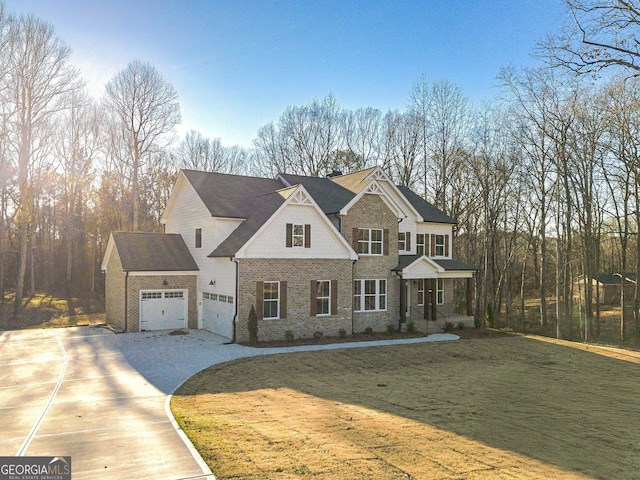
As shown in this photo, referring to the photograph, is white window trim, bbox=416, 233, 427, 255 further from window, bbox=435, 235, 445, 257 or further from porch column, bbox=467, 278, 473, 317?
porch column, bbox=467, 278, 473, 317

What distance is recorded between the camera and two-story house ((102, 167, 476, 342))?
2112 cm

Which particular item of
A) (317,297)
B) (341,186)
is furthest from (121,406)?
(341,186)

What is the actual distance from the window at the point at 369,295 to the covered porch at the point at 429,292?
3.16ft

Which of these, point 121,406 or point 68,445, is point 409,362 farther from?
point 68,445

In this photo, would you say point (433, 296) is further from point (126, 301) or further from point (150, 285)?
point (126, 301)

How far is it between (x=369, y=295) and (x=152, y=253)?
11.1 meters

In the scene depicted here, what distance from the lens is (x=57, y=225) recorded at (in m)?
46.5

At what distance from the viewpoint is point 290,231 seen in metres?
21.5

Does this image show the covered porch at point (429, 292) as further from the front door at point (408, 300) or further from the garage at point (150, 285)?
the garage at point (150, 285)

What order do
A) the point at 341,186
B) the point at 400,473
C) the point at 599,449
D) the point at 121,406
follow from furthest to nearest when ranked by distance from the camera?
1. the point at 341,186
2. the point at 121,406
3. the point at 599,449
4. the point at 400,473

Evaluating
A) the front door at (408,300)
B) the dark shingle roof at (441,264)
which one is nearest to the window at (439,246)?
the dark shingle roof at (441,264)

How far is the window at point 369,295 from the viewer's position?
24.0 metres

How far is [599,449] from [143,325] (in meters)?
19.5

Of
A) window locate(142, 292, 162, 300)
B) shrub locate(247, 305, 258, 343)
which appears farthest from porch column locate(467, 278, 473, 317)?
window locate(142, 292, 162, 300)
